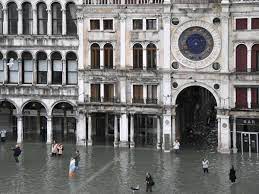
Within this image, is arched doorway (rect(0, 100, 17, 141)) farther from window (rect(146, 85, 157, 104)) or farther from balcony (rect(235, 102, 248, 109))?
balcony (rect(235, 102, 248, 109))

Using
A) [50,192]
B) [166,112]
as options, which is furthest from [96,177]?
[166,112]

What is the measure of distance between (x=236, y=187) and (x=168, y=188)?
196 inches

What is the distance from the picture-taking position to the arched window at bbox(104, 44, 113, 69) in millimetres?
62594

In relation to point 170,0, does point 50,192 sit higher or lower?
lower

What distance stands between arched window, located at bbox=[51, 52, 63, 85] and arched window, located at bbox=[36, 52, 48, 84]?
764 millimetres

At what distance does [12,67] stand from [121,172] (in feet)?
69.2

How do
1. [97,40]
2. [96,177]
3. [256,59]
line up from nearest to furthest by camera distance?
1. [96,177]
2. [256,59]
3. [97,40]

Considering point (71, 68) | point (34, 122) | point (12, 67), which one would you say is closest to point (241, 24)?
point (71, 68)

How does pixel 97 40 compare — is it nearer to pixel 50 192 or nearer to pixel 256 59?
pixel 256 59

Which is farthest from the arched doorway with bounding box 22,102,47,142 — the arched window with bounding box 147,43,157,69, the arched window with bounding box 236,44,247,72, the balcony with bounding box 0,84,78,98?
the arched window with bounding box 236,44,247,72

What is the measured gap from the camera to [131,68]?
203 ft

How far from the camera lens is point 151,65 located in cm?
6178

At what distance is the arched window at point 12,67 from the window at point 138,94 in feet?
42.5

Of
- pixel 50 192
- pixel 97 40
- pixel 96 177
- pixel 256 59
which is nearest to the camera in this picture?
pixel 50 192
